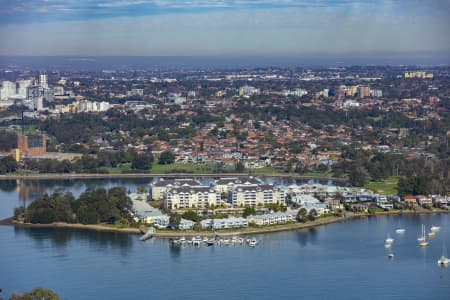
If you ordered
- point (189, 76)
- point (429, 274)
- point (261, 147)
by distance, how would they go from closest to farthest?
point (429, 274), point (261, 147), point (189, 76)

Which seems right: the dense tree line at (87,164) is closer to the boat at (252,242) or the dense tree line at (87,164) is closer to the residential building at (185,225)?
the residential building at (185,225)

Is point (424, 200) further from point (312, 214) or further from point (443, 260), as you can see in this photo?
point (443, 260)

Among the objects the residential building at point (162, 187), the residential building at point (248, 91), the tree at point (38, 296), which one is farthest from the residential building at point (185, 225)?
the residential building at point (248, 91)

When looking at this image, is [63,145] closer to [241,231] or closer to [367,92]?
[241,231]

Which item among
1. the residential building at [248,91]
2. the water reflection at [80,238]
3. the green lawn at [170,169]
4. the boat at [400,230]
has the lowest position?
the water reflection at [80,238]

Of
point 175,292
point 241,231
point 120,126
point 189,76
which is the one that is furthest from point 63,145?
point 189,76

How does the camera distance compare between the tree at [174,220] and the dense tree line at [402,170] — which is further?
the dense tree line at [402,170]
